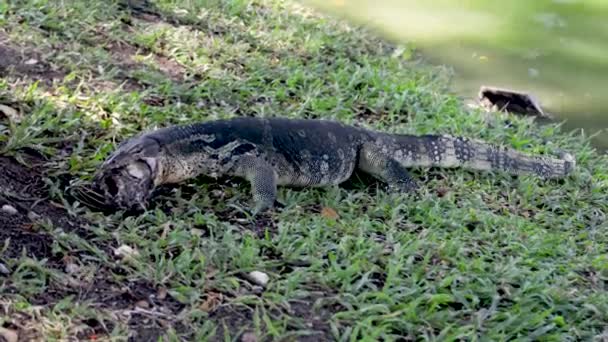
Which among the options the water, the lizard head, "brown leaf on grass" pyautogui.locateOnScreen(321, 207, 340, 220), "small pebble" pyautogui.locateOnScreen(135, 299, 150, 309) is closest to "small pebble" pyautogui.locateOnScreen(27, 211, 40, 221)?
the lizard head

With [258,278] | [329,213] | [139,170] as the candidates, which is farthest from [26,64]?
[258,278]

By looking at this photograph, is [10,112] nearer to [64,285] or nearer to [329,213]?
[64,285]

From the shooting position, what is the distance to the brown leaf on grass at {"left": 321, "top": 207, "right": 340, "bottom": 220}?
441 centimetres

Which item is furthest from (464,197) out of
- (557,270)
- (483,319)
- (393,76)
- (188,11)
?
(188,11)

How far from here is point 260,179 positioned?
449cm

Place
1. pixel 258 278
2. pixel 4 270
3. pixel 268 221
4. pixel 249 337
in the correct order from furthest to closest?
pixel 268 221 → pixel 258 278 → pixel 4 270 → pixel 249 337

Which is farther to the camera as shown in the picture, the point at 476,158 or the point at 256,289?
the point at 476,158

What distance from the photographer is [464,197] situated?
5145 mm

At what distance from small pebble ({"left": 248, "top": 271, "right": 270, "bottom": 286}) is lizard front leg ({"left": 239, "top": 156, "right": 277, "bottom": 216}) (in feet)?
2.52

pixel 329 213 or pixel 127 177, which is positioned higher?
pixel 127 177

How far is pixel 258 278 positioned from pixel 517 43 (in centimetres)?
642

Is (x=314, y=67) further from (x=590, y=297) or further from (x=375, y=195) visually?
(x=590, y=297)

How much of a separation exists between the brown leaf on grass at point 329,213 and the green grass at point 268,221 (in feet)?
0.17

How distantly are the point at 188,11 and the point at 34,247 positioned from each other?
412 cm
